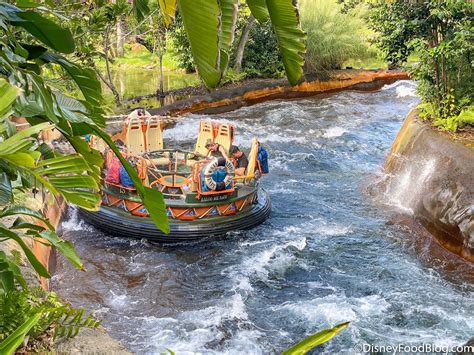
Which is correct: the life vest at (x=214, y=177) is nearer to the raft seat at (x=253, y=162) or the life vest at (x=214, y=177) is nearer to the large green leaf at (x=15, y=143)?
the raft seat at (x=253, y=162)

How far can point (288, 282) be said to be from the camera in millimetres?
7191

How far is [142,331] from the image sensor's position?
237 inches

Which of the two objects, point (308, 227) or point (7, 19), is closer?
point (7, 19)

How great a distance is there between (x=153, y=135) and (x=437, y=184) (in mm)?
5169

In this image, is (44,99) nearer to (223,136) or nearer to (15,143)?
(15,143)

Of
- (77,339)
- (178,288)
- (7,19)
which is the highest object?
(7,19)

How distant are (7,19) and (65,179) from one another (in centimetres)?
78

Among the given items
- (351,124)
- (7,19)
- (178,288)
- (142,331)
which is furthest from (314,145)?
(7,19)

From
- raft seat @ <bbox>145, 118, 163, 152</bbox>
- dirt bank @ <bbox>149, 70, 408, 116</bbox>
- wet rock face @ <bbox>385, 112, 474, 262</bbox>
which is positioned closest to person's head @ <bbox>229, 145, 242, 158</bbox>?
raft seat @ <bbox>145, 118, 163, 152</bbox>

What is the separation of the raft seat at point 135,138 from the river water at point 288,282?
1786mm

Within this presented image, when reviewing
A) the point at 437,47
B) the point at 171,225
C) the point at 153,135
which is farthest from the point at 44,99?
the point at 153,135

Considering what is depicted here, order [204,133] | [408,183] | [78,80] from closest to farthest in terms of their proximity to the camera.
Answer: [78,80]
[408,183]
[204,133]

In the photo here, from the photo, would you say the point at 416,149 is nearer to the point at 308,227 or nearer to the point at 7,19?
the point at 308,227

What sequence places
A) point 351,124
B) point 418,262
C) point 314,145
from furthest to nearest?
point 351,124 → point 314,145 → point 418,262
